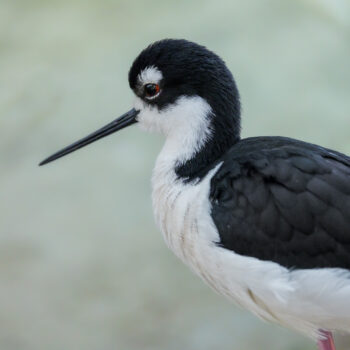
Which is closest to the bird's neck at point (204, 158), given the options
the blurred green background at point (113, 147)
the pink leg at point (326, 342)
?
the pink leg at point (326, 342)

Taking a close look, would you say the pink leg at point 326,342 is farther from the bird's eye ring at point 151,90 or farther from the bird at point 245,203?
the bird's eye ring at point 151,90

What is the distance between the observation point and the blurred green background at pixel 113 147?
14.8 feet

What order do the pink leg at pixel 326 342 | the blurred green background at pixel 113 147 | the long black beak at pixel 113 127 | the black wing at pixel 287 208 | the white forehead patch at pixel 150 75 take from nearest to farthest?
1. the black wing at pixel 287 208
2. the pink leg at pixel 326 342
3. the white forehead patch at pixel 150 75
4. the long black beak at pixel 113 127
5. the blurred green background at pixel 113 147

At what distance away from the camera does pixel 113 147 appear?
5.04 m

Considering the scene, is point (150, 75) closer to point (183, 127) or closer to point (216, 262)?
point (183, 127)

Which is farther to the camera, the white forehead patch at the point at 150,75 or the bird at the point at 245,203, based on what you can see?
the white forehead patch at the point at 150,75

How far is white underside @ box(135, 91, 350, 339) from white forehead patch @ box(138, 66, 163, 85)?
10 centimetres

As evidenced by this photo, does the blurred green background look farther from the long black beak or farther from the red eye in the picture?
the red eye

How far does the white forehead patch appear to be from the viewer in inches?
125

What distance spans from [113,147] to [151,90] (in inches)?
72.1

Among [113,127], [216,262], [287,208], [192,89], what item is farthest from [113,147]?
[287,208]

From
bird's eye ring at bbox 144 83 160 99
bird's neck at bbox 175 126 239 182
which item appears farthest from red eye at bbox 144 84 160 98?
bird's neck at bbox 175 126 239 182

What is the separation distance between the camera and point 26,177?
16.2ft

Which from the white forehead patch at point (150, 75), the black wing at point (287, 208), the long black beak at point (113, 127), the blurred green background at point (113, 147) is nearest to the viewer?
the black wing at point (287, 208)
